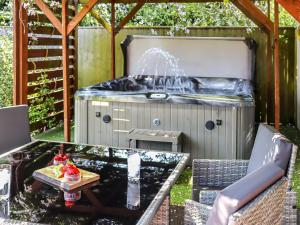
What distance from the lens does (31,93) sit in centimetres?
653

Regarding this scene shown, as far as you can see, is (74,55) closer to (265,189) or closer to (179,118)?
(179,118)

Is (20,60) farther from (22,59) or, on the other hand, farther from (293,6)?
(293,6)

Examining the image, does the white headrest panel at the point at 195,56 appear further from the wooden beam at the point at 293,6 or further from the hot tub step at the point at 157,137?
the wooden beam at the point at 293,6

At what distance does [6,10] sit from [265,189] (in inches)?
316

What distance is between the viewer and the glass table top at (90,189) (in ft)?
5.62

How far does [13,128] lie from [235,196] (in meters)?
2.12

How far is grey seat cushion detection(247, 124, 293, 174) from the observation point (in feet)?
7.04

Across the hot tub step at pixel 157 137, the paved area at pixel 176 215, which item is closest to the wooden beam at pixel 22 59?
the hot tub step at pixel 157 137

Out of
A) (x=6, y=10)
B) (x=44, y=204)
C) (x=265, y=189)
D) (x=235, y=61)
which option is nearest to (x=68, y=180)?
(x=44, y=204)

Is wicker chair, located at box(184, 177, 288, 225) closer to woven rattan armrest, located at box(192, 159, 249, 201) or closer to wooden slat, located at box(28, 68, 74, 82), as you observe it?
woven rattan armrest, located at box(192, 159, 249, 201)

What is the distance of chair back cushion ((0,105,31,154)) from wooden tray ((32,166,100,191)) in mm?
830

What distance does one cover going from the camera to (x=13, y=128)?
3.12 metres

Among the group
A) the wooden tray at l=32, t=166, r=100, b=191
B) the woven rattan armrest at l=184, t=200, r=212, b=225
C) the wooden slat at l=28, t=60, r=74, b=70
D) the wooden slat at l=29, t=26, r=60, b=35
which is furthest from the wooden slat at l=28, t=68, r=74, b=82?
the woven rattan armrest at l=184, t=200, r=212, b=225

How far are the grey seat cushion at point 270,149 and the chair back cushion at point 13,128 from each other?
165 cm
